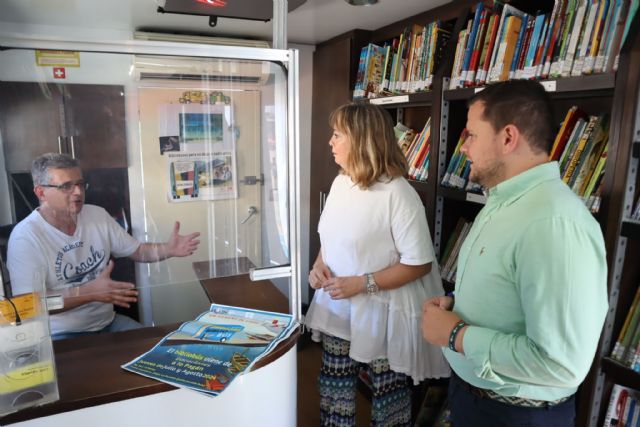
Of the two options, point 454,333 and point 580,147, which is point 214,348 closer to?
point 454,333

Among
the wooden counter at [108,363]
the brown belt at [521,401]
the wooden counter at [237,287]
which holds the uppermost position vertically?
the wooden counter at [237,287]

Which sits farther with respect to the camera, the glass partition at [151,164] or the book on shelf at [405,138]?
the book on shelf at [405,138]

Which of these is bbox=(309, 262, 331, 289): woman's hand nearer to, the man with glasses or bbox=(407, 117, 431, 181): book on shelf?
the man with glasses

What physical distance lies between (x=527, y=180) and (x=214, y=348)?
3.06 ft

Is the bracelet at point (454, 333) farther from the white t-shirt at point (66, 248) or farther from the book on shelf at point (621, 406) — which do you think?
the white t-shirt at point (66, 248)

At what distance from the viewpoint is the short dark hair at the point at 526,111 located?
3.50 ft

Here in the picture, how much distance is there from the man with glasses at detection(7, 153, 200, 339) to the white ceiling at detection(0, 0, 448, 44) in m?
1.19

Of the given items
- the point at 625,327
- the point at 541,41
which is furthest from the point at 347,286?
the point at 541,41

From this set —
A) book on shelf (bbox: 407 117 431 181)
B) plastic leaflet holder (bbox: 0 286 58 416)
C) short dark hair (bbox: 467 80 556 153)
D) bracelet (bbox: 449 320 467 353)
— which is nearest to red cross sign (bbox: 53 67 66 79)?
plastic leaflet holder (bbox: 0 286 58 416)

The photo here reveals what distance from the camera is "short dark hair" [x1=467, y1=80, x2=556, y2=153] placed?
1067 millimetres

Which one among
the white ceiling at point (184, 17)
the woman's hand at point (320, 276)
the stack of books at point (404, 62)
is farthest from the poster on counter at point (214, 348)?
the white ceiling at point (184, 17)

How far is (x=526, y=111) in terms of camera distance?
107 cm

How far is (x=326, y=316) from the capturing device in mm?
1700

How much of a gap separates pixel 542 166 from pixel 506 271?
268 millimetres
